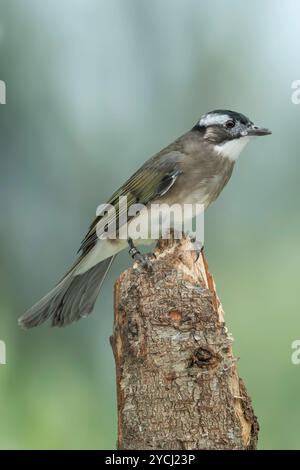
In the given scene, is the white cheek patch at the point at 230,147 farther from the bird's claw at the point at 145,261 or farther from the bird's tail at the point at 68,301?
the bird's claw at the point at 145,261

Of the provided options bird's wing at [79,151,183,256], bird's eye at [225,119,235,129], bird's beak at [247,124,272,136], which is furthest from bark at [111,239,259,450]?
bird's eye at [225,119,235,129]

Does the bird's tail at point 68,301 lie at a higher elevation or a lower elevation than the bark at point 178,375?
higher

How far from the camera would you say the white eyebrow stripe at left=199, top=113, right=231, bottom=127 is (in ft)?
20.9

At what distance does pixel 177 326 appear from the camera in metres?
4.16

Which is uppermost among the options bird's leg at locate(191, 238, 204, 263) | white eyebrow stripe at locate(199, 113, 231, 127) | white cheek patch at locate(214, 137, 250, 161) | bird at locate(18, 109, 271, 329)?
white eyebrow stripe at locate(199, 113, 231, 127)

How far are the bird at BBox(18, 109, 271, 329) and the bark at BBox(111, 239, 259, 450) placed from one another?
1.62 meters

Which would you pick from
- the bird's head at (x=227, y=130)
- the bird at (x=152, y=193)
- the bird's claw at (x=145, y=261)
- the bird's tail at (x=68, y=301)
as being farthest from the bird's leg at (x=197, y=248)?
the bird's head at (x=227, y=130)

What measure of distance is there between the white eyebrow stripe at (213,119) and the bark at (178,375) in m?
2.33

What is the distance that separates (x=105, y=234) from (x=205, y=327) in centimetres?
216

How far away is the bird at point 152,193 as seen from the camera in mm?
6078

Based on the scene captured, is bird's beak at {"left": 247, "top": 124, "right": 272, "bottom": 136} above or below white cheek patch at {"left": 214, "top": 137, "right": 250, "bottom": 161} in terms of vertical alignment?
above

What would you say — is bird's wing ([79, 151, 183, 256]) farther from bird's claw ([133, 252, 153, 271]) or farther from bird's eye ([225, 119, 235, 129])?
bird's claw ([133, 252, 153, 271])

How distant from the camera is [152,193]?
20.0 feet
